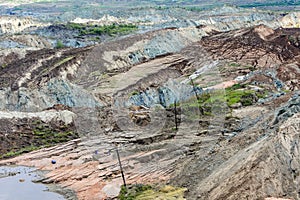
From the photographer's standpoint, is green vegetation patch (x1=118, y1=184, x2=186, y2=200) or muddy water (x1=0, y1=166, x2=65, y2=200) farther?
muddy water (x1=0, y1=166, x2=65, y2=200)

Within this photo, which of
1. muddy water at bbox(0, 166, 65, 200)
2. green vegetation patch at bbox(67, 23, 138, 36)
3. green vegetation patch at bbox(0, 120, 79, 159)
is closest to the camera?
muddy water at bbox(0, 166, 65, 200)

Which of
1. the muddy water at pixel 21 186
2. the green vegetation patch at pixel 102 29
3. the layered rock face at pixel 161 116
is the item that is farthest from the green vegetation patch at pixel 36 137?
the green vegetation patch at pixel 102 29

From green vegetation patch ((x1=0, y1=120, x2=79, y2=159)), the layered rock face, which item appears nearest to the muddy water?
the layered rock face

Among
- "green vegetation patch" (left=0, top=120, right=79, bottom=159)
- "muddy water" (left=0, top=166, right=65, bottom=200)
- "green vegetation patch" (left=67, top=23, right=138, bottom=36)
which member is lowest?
"muddy water" (left=0, top=166, right=65, bottom=200)

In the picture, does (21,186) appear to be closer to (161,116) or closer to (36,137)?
(36,137)

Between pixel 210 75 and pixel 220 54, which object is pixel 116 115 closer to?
pixel 210 75

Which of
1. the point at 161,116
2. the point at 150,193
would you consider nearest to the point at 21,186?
the point at 150,193

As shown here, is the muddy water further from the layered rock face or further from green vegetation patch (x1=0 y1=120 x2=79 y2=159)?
green vegetation patch (x1=0 y1=120 x2=79 y2=159)
